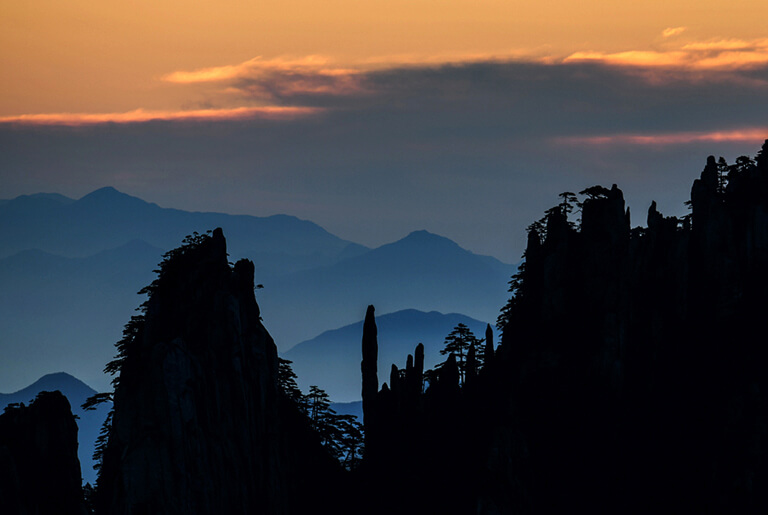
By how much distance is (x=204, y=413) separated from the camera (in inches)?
3885

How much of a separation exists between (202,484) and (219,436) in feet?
14.3

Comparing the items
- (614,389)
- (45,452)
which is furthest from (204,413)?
(614,389)

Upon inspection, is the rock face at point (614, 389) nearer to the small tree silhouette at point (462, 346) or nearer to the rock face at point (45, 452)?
the small tree silhouette at point (462, 346)

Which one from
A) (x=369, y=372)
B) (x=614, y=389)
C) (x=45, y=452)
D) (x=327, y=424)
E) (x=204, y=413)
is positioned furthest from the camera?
(x=369, y=372)

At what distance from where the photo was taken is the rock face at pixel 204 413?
95.8 meters

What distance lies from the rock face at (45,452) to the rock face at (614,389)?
31.8m

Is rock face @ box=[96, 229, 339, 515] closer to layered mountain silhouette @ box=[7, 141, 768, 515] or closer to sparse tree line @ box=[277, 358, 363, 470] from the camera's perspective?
layered mountain silhouette @ box=[7, 141, 768, 515]

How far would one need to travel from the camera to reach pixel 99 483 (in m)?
100

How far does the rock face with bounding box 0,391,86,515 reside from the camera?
91438mm

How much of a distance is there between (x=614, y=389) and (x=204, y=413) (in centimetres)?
4049

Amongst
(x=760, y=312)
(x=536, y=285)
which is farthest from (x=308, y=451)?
(x=760, y=312)

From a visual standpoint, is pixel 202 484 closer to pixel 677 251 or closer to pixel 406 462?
pixel 406 462

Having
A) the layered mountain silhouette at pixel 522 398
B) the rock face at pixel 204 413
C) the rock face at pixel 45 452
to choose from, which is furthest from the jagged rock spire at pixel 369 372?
the rock face at pixel 45 452

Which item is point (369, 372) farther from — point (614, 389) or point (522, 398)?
point (614, 389)
